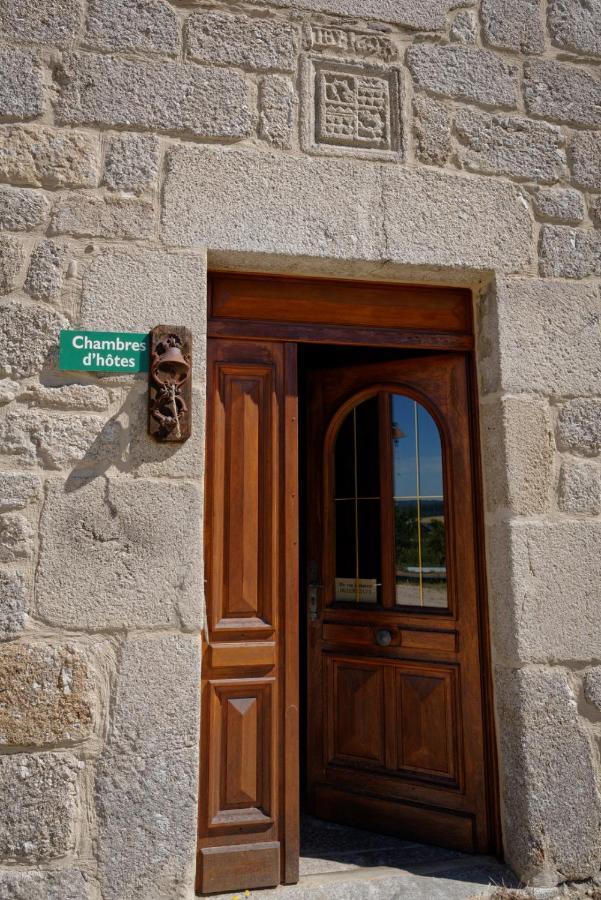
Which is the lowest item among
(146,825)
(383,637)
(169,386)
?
(146,825)

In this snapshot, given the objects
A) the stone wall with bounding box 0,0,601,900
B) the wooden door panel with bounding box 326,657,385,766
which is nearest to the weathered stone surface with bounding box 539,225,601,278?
the stone wall with bounding box 0,0,601,900

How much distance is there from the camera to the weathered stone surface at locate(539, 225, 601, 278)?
2834mm

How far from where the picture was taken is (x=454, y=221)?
278 centimetres

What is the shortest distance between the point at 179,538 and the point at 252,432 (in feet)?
1.82

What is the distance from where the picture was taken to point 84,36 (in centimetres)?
259

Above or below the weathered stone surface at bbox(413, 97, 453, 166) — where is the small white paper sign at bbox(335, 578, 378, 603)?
below

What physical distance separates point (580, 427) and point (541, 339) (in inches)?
15.3

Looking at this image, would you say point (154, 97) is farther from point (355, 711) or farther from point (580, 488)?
point (355, 711)

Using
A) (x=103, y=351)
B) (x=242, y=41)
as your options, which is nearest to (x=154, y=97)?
(x=242, y=41)

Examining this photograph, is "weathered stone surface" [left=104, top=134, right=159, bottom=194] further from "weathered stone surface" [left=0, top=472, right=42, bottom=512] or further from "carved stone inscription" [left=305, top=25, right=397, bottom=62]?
"weathered stone surface" [left=0, top=472, right=42, bottom=512]

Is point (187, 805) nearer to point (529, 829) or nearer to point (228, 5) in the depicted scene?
point (529, 829)

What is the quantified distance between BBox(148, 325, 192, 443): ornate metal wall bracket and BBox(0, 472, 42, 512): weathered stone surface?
0.43 metres

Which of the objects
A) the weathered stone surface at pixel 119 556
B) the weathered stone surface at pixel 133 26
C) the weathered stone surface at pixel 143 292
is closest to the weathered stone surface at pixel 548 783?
the weathered stone surface at pixel 119 556

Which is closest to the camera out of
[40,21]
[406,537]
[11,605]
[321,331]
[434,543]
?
[11,605]
